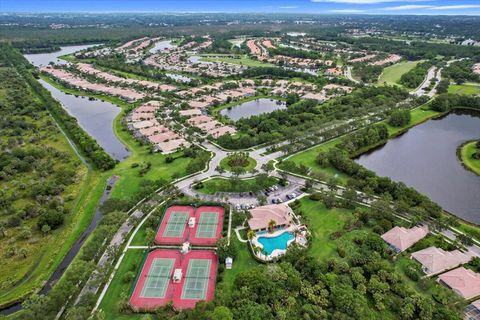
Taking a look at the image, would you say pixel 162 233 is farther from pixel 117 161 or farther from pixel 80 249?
pixel 117 161

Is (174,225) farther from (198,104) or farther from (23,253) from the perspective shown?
(198,104)

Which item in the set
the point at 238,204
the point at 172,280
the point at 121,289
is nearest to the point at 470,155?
the point at 238,204

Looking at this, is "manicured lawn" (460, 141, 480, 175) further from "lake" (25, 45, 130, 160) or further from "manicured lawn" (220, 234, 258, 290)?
"lake" (25, 45, 130, 160)

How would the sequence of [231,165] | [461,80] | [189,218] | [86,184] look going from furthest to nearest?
[461,80] < [231,165] < [86,184] < [189,218]

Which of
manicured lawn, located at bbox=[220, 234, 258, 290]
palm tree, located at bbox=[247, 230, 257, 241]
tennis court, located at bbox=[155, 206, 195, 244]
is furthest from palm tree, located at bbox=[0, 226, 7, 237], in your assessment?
palm tree, located at bbox=[247, 230, 257, 241]

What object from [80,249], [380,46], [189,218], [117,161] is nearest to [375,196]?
[189,218]

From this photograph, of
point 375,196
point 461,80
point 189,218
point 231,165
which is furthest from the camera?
point 461,80

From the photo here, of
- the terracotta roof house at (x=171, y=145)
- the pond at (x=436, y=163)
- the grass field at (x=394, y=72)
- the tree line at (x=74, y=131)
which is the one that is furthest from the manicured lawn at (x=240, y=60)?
the terracotta roof house at (x=171, y=145)
